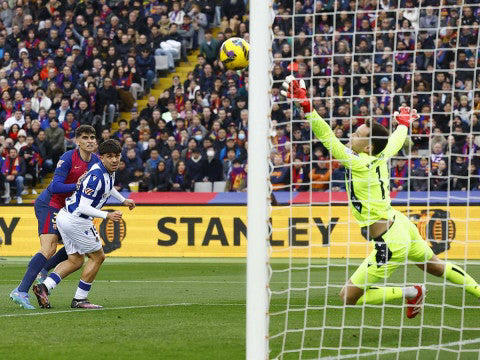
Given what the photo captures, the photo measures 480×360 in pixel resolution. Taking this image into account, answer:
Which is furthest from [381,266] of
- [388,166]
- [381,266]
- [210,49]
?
[210,49]

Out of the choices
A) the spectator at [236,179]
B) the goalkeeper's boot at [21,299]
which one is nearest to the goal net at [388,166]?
the spectator at [236,179]

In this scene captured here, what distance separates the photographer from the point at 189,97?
25.2 m

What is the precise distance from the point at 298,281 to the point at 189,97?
10.7 metres

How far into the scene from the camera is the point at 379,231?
9.55 meters

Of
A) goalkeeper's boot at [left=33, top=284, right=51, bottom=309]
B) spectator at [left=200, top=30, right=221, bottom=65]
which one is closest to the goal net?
goalkeeper's boot at [left=33, top=284, right=51, bottom=309]

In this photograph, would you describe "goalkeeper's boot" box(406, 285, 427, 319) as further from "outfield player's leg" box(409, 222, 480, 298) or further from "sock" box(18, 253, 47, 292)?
"sock" box(18, 253, 47, 292)

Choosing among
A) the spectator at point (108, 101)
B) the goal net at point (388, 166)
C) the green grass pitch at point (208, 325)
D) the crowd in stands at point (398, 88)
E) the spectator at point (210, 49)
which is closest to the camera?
the green grass pitch at point (208, 325)

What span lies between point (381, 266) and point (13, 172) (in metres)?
16.0

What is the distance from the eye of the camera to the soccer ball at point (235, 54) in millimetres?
10500

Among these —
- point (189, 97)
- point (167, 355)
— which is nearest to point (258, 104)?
point (167, 355)

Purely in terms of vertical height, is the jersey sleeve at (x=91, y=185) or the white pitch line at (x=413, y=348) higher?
the jersey sleeve at (x=91, y=185)

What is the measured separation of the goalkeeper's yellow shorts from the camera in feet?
30.9

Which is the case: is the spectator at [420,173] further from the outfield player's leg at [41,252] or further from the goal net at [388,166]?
the outfield player's leg at [41,252]

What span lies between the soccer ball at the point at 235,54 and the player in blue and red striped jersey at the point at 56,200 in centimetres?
180
